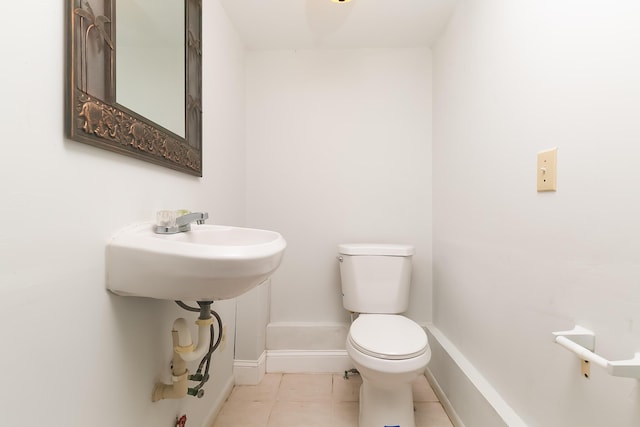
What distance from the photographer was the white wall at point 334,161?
1.87 m

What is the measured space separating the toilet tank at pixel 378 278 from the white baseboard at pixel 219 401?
780mm

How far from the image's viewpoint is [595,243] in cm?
73

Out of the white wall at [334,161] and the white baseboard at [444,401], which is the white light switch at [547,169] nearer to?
the white wall at [334,161]

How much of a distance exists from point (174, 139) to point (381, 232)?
1.29 metres

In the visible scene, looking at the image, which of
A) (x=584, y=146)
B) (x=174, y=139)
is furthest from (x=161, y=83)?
(x=584, y=146)

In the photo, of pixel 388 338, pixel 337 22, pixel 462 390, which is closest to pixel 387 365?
pixel 388 338

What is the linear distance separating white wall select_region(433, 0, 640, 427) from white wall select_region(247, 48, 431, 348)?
0.39m

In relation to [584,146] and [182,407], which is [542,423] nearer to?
[584,146]

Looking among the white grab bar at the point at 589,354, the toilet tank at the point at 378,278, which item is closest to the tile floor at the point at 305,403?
the toilet tank at the point at 378,278

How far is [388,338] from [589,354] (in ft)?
2.34

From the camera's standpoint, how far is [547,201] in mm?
880

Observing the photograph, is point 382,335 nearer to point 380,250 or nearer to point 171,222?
point 380,250

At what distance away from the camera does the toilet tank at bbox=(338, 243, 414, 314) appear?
1.65 metres

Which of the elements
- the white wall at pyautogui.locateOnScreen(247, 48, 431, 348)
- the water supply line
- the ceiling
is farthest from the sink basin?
the ceiling
